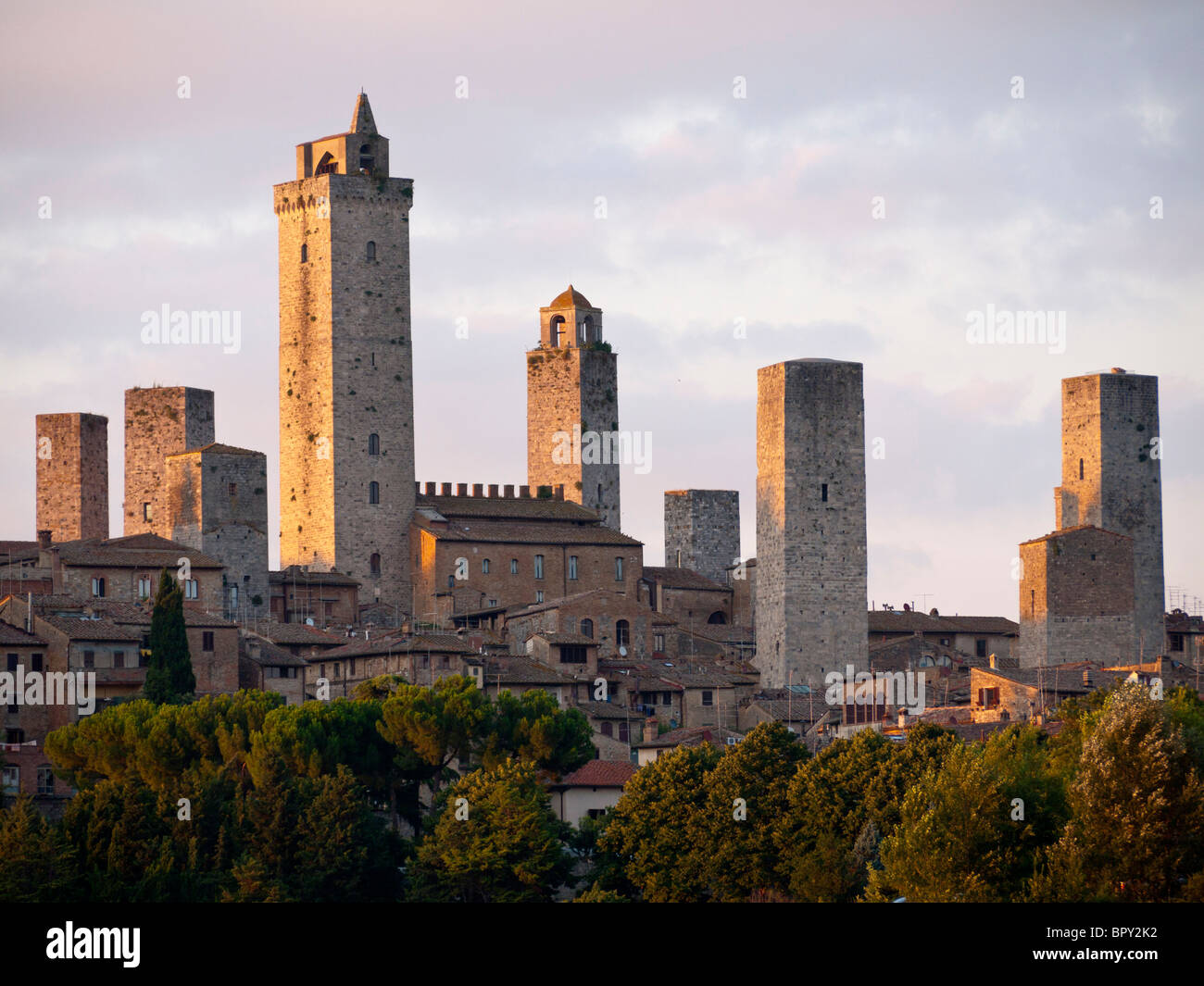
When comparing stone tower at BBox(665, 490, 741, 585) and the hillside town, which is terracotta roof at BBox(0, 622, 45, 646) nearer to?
the hillside town

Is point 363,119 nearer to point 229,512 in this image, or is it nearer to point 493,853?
point 229,512

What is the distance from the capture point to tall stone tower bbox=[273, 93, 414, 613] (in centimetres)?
8125

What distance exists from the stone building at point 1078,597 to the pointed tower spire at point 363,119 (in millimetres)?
22345

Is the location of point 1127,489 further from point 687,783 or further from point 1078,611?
point 687,783

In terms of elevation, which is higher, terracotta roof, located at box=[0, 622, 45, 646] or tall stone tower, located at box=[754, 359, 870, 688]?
tall stone tower, located at box=[754, 359, 870, 688]

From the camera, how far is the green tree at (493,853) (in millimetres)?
54531

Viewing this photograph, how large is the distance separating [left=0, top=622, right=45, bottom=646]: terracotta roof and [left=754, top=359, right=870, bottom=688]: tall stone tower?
19858mm

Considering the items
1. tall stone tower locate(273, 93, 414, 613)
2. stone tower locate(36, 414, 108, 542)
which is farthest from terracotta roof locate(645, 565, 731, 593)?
stone tower locate(36, 414, 108, 542)

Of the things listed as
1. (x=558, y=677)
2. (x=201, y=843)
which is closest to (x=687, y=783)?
(x=201, y=843)

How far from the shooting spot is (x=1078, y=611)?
77.4 metres

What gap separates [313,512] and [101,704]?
17.2 m

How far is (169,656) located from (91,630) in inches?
109
